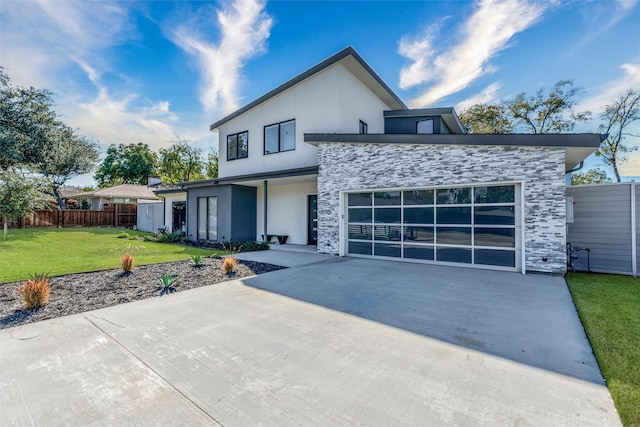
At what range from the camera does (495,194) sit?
812 cm

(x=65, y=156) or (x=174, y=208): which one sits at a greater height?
(x=65, y=156)

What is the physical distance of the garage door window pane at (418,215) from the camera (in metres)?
9.14

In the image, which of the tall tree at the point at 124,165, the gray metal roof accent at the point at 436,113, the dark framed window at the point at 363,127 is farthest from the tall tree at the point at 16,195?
the tall tree at the point at 124,165

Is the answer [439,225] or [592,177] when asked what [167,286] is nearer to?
[439,225]

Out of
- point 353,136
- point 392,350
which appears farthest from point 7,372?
point 353,136

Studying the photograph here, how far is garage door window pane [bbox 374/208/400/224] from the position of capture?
980cm

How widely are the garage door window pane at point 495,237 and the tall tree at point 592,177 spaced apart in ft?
65.5

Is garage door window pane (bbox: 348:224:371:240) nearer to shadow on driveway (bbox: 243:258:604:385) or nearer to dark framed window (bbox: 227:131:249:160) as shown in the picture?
shadow on driveway (bbox: 243:258:604:385)

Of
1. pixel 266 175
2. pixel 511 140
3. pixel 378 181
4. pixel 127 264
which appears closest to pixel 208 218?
pixel 266 175

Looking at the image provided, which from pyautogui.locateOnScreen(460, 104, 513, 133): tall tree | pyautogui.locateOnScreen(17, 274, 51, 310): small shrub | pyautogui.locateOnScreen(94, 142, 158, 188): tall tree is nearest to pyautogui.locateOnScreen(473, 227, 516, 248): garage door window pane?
pyautogui.locateOnScreen(17, 274, 51, 310): small shrub

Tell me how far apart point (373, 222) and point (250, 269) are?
4.60 metres

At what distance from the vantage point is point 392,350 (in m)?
3.53

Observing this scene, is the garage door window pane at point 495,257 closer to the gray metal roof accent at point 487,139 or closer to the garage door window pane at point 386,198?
the garage door window pane at point 386,198

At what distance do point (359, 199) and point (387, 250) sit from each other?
2118mm
